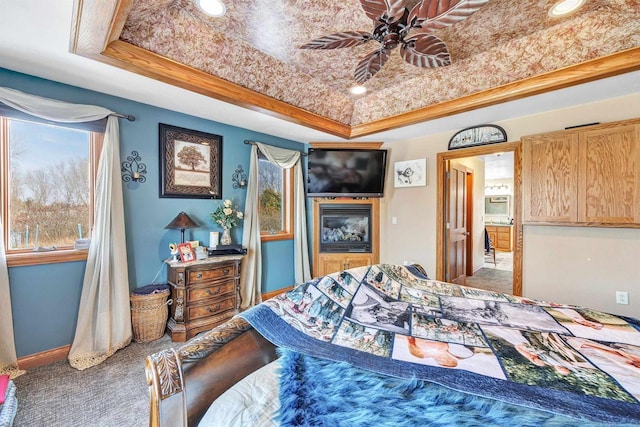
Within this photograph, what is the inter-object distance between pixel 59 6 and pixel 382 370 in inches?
98.7

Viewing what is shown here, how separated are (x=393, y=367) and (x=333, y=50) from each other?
2.42 metres

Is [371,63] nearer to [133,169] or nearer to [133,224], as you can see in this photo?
[133,169]

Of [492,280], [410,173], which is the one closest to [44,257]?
[410,173]

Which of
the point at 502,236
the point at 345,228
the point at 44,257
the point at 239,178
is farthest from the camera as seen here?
the point at 502,236

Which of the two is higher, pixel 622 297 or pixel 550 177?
pixel 550 177

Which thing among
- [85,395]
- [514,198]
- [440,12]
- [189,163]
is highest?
[440,12]

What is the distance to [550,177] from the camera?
110 inches

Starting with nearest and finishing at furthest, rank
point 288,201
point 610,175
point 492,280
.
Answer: point 610,175
point 288,201
point 492,280

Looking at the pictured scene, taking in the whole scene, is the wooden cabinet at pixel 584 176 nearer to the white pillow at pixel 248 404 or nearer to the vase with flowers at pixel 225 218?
the white pillow at pixel 248 404

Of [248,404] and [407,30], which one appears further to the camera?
[407,30]

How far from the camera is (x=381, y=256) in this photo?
14.1 feet

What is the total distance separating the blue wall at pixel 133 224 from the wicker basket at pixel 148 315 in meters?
0.26

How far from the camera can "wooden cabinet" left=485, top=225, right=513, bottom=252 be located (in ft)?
25.5

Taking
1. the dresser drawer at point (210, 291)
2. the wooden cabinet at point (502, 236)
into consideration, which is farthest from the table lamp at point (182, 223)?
the wooden cabinet at point (502, 236)
